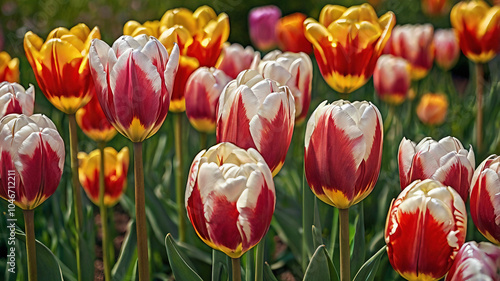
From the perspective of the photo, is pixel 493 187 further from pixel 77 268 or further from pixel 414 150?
pixel 77 268

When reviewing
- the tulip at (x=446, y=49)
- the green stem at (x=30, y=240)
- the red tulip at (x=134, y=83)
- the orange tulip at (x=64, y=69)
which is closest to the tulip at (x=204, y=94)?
the orange tulip at (x=64, y=69)

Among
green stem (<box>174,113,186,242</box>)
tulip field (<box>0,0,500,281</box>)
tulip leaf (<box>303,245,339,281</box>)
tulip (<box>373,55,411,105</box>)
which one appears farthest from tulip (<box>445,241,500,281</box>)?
tulip (<box>373,55,411,105</box>)

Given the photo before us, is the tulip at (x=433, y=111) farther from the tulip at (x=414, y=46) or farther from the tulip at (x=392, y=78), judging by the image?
the tulip at (x=392, y=78)

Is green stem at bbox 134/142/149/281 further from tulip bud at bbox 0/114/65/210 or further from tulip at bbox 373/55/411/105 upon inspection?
tulip at bbox 373/55/411/105

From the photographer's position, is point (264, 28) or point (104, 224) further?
point (264, 28)

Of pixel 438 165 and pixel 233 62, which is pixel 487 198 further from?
pixel 233 62

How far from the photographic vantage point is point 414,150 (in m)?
1.06

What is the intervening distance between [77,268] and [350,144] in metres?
Result: 0.86

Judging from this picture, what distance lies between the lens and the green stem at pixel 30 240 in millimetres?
1061

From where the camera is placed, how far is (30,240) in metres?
1.07

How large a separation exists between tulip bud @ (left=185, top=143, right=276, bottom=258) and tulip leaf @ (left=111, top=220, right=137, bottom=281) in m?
0.64

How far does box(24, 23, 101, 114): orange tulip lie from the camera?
3.97 feet

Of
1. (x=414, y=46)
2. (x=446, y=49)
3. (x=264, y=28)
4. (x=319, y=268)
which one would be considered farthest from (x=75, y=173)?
(x=446, y=49)

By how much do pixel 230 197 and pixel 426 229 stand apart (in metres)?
0.27
